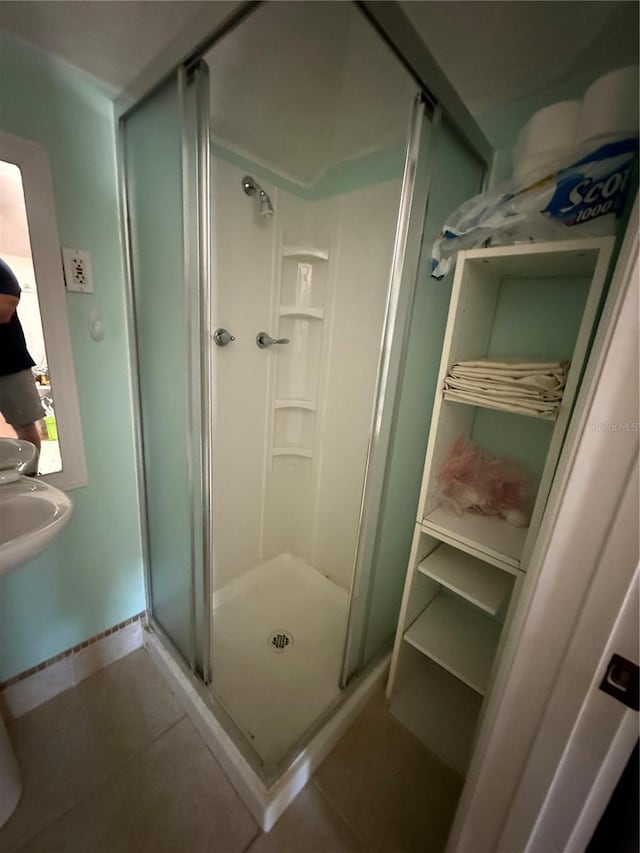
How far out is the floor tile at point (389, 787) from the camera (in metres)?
0.98

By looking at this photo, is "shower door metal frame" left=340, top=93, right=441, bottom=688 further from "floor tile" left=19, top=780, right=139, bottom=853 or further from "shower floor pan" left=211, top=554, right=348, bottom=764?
"floor tile" left=19, top=780, right=139, bottom=853

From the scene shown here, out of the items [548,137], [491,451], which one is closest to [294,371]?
[491,451]

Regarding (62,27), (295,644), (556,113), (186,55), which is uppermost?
(62,27)

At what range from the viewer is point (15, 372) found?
3.34 feet

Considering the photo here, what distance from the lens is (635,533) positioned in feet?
1.39

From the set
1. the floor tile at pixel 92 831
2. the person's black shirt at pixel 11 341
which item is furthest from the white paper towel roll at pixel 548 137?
the floor tile at pixel 92 831

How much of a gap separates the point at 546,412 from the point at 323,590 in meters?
1.55

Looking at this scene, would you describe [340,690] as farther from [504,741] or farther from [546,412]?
[546,412]

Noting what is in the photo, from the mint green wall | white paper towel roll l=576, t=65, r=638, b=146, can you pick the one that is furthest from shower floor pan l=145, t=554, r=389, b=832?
white paper towel roll l=576, t=65, r=638, b=146

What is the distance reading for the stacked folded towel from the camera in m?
0.85

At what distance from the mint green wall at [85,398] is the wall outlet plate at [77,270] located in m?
0.02

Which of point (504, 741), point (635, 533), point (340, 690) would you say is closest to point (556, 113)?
point (635, 533)

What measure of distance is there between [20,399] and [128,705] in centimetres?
124

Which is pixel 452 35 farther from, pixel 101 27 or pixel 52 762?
pixel 52 762
